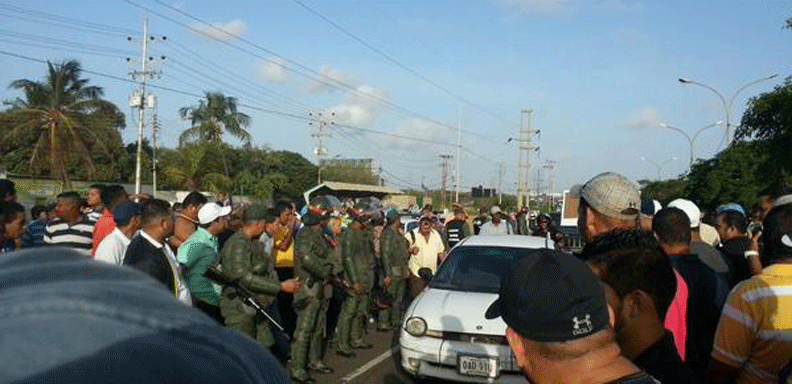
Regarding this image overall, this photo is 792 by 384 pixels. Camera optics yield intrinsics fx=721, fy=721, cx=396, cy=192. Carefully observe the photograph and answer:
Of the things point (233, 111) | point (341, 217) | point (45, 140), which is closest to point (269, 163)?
point (233, 111)

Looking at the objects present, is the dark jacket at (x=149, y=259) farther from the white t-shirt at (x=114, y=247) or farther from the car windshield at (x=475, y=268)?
the car windshield at (x=475, y=268)

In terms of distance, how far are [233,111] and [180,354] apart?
49436 millimetres

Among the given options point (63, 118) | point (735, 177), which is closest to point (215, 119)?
point (63, 118)

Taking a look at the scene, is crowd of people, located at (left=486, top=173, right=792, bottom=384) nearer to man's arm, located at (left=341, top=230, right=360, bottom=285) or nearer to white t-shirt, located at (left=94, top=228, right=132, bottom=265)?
white t-shirt, located at (left=94, top=228, right=132, bottom=265)

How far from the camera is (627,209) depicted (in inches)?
134

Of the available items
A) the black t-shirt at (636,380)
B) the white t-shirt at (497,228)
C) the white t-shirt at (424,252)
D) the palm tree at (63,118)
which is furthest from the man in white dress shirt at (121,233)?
the palm tree at (63,118)

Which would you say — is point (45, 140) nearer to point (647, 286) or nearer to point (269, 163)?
point (269, 163)

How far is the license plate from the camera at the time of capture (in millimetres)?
6570

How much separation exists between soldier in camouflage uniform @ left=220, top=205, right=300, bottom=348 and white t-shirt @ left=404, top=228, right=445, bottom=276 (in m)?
4.88

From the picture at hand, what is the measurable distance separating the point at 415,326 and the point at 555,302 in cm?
537

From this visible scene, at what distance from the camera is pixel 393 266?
10859mm

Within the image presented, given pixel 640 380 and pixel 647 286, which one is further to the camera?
pixel 647 286

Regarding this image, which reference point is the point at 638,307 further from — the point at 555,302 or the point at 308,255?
the point at 308,255

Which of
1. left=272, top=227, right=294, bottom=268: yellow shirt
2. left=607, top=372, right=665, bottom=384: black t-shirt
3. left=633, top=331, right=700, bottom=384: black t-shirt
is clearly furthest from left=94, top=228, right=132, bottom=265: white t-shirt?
left=607, top=372, right=665, bottom=384: black t-shirt
